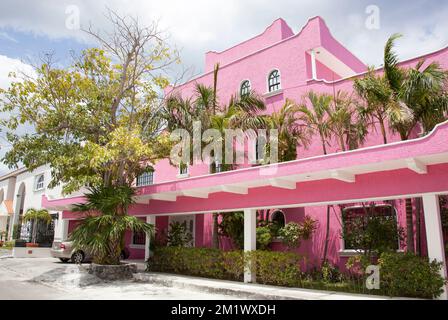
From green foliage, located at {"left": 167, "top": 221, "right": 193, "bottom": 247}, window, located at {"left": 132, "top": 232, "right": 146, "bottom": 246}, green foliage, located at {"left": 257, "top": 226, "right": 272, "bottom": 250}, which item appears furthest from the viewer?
window, located at {"left": 132, "top": 232, "right": 146, "bottom": 246}

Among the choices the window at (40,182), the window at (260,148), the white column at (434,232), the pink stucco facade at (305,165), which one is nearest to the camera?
the white column at (434,232)

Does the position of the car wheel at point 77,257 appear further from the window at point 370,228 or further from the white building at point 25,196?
the window at point 370,228

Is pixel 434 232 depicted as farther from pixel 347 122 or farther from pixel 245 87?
pixel 245 87

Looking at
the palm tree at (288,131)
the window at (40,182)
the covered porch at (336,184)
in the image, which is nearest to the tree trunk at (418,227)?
the covered porch at (336,184)

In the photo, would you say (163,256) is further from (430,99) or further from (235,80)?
(430,99)

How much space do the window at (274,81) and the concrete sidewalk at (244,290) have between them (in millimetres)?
8762

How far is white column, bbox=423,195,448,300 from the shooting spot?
28.0 feet

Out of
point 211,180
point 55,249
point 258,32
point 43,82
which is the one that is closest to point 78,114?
point 43,82

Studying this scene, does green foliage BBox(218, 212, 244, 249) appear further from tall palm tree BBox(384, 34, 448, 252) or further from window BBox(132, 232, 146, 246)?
window BBox(132, 232, 146, 246)

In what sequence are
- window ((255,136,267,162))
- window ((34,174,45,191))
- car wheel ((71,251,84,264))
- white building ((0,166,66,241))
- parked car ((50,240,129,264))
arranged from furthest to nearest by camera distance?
window ((34,174,45,191)), white building ((0,166,66,241)), car wheel ((71,251,84,264)), parked car ((50,240,129,264)), window ((255,136,267,162))

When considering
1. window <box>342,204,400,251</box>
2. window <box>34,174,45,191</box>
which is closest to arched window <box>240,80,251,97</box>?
window <box>342,204,400,251</box>

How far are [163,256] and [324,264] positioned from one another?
6.34 meters

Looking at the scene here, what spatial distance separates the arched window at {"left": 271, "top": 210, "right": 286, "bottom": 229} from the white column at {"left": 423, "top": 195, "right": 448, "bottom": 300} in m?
6.00

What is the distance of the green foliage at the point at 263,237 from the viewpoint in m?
13.2
